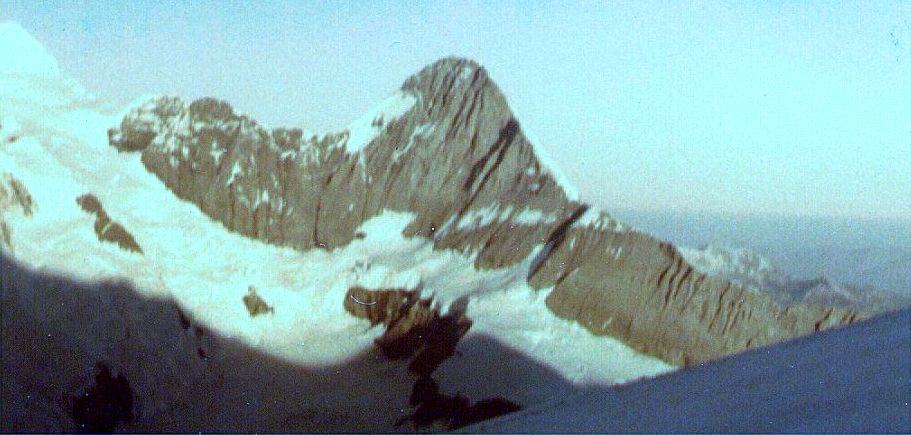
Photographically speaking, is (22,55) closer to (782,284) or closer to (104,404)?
(104,404)

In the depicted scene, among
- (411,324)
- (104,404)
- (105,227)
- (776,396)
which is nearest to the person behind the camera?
(776,396)

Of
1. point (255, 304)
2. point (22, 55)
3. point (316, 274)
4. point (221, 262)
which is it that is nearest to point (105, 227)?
point (221, 262)

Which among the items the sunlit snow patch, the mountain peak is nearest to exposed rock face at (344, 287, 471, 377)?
the sunlit snow patch

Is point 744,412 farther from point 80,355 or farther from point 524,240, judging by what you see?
point 524,240

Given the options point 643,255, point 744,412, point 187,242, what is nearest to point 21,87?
point 187,242

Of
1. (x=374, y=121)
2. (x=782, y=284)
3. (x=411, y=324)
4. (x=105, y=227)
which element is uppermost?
(x=374, y=121)

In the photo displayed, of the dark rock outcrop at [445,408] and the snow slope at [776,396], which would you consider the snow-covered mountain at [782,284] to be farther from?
the snow slope at [776,396]

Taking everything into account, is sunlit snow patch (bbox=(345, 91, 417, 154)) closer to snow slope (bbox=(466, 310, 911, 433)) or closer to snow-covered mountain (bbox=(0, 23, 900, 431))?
snow-covered mountain (bbox=(0, 23, 900, 431))
